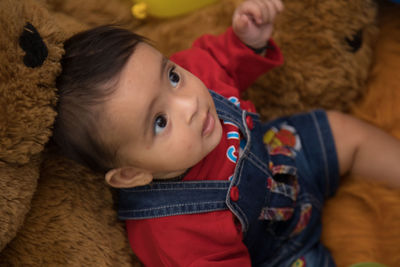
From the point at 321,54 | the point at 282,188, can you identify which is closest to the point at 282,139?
the point at 282,188

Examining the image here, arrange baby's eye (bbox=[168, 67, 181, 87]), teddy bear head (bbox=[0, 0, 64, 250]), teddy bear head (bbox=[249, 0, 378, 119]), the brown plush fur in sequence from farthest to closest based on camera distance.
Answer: teddy bear head (bbox=[249, 0, 378, 119])
the brown plush fur
baby's eye (bbox=[168, 67, 181, 87])
teddy bear head (bbox=[0, 0, 64, 250])

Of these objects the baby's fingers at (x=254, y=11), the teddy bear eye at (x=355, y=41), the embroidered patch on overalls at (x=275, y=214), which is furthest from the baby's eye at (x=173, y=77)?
the teddy bear eye at (x=355, y=41)

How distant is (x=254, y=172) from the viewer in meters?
0.88

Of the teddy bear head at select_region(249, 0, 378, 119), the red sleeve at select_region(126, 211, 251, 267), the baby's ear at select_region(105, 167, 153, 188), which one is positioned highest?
the teddy bear head at select_region(249, 0, 378, 119)

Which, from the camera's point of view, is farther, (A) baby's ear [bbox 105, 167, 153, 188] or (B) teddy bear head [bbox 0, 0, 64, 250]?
(A) baby's ear [bbox 105, 167, 153, 188]

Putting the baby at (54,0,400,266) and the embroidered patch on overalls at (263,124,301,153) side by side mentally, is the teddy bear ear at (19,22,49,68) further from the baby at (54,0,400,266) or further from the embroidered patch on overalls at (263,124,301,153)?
the embroidered patch on overalls at (263,124,301,153)

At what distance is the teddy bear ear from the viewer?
0.65 m

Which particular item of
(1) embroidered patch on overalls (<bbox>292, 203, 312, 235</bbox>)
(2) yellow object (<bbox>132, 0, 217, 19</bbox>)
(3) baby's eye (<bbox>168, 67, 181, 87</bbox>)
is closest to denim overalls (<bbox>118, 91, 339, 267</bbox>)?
(1) embroidered patch on overalls (<bbox>292, 203, 312, 235</bbox>)

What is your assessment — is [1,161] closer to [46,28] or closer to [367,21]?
[46,28]

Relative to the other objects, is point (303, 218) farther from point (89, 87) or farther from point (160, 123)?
point (89, 87)

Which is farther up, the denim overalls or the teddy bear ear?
the teddy bear ear

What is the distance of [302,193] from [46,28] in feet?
2.17

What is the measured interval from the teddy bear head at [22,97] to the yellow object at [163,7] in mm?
391

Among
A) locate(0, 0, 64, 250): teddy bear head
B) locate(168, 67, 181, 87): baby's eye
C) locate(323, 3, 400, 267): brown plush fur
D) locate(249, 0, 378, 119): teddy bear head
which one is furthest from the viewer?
locate(249, 0, 378, 119): teddy bear head
